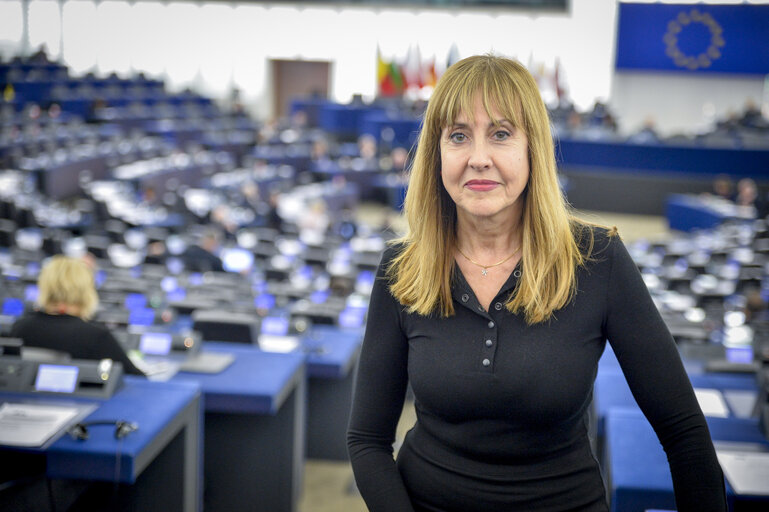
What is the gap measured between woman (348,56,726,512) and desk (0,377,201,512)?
95cm

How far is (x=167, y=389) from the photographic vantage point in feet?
8.34

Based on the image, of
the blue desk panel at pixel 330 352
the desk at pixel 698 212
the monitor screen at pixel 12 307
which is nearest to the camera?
the blue desk panel at pixel 330 352

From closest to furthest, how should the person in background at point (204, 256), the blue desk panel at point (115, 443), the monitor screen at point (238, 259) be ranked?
the blue desk panel at point (115, 443)
the person in background at point (204, 256)
the monitor screen at point (238, 259)

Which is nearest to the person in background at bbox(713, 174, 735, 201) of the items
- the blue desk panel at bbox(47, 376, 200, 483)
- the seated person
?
the seated person

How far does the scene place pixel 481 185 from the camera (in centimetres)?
131

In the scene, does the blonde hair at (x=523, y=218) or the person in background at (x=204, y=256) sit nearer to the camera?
the blonde hair at (x=523, y=218)

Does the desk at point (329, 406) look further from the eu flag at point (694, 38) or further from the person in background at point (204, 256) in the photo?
the eu flag at point (694, 38)

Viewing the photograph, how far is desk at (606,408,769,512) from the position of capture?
184cm

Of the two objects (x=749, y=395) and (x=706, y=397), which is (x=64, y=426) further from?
(x=749, y=395)

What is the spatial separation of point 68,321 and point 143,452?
1.22 m

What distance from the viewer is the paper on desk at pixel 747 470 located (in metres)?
1.83

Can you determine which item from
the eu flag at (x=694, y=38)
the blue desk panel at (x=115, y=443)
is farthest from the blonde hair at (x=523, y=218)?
the eu flag at (x=694, y=38)

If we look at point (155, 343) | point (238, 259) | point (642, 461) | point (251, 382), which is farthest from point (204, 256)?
point (642, 461)

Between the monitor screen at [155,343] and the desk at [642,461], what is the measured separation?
1.91m
